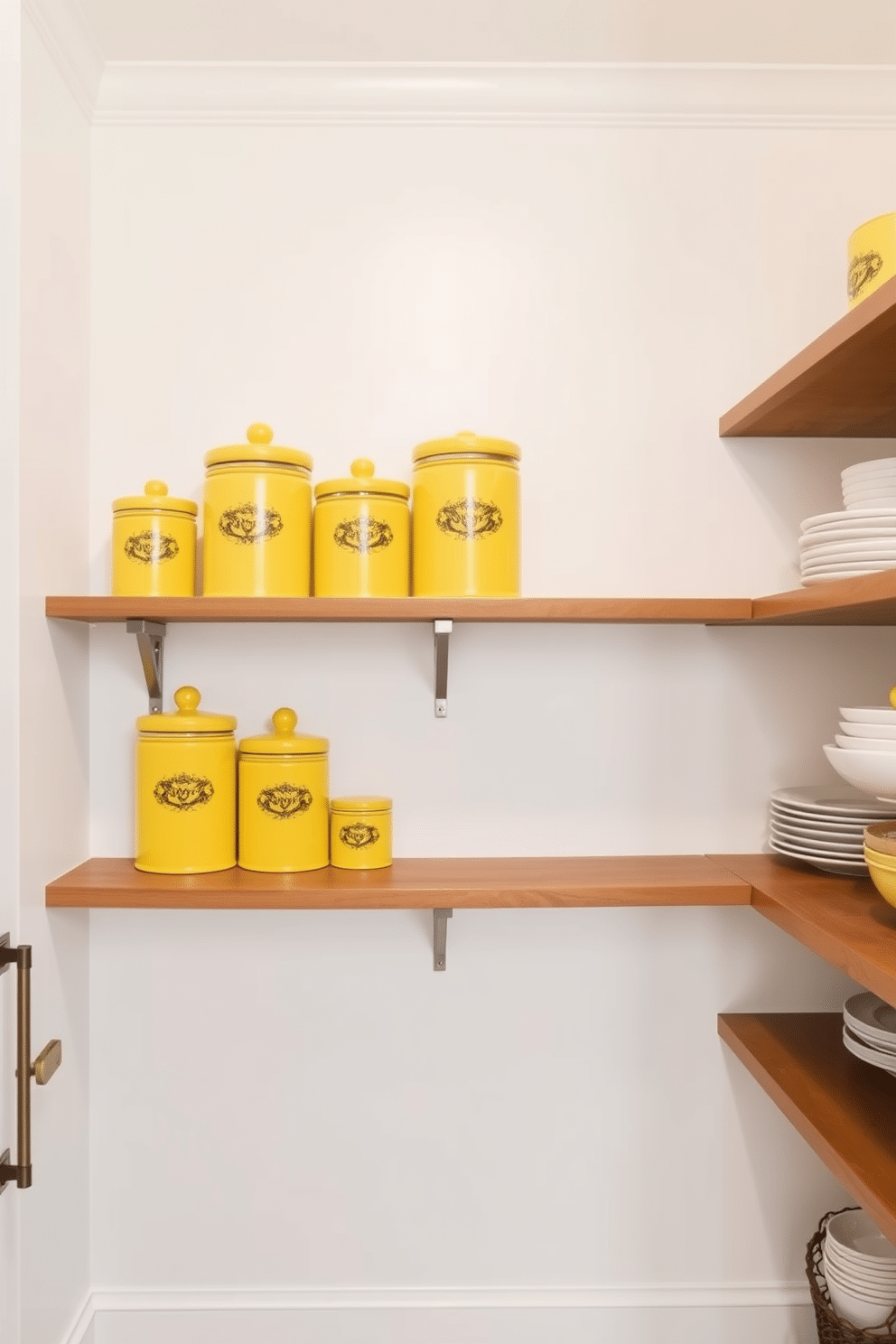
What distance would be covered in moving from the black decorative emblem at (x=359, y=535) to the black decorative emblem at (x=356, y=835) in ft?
1.29

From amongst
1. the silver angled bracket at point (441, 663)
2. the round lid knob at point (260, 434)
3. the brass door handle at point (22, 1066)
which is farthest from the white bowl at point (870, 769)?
the brass door handle at point (22, 1066)

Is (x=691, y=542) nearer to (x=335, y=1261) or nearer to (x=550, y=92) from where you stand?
(x=550, y=92)

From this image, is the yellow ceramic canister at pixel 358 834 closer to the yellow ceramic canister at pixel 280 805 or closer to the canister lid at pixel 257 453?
the yellow ceramic canister at pixel 280 805

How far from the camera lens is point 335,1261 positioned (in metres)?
1.52

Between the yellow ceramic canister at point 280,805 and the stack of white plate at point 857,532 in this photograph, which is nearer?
the stack of white plate at point 857,532

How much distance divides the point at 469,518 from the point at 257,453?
307 mm

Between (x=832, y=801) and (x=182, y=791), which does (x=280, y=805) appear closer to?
(x=182, y=791)

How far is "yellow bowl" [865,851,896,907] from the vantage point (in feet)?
3.31

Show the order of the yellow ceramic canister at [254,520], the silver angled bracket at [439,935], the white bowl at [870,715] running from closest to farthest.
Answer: the white bowl at [870,715] < the yellow ceramic canister at [254,520] < the silver angled bracket at [439,935]

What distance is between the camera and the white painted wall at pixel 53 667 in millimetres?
1223

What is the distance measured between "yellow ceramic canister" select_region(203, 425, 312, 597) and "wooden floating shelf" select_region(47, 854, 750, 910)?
400 millimetres

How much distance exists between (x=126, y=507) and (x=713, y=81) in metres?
1.13

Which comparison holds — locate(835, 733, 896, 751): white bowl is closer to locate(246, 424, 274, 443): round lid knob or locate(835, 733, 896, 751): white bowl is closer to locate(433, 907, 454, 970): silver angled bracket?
locate(433, 907, 454, 970): silver angled bracket

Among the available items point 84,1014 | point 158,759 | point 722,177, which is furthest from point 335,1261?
point 722,177
